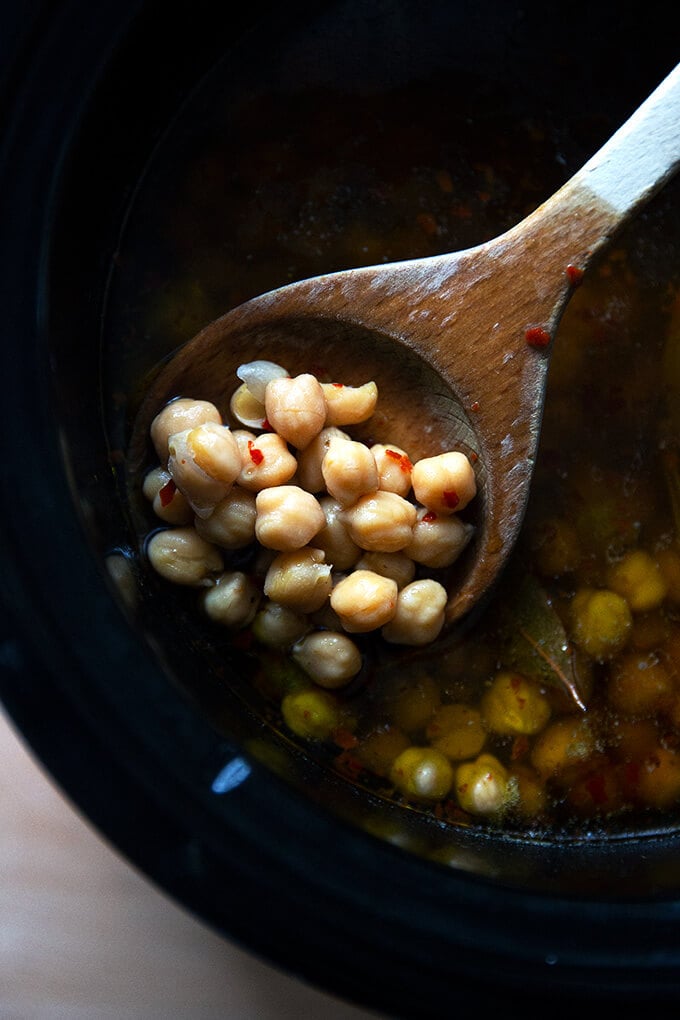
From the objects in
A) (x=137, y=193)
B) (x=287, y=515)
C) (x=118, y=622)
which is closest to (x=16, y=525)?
(x=118, y=622)

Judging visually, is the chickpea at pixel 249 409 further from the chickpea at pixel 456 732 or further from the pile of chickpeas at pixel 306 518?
the chickpea at pixel 456 732

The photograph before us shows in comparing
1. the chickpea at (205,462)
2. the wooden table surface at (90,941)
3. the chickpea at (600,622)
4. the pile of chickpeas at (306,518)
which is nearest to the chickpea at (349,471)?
the pile of chickpeas at (306,518)

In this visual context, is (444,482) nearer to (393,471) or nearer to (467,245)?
(393,471)

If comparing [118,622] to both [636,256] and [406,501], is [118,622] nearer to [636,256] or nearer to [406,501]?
[406,501]

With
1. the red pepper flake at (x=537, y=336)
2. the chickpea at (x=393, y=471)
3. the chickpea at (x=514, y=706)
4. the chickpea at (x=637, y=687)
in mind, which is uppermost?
the red pepper flake at (x=537, y=336)

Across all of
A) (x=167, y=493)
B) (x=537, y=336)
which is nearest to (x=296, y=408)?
(x=167, y=493)
